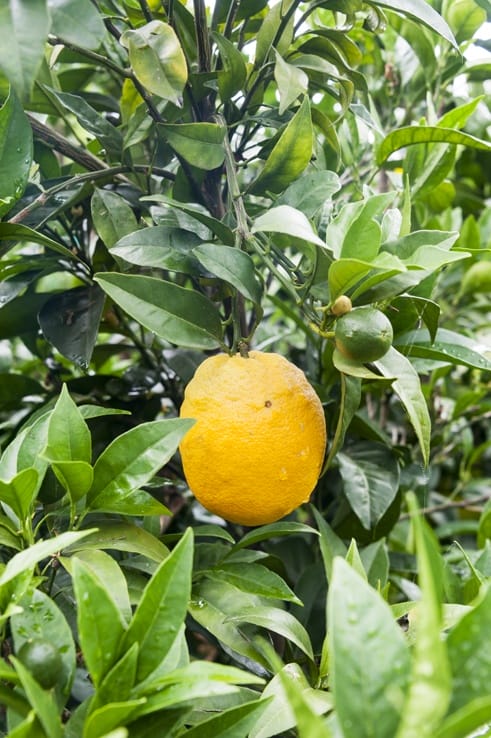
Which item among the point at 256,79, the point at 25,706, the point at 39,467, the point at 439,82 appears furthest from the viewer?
the point at 439,82

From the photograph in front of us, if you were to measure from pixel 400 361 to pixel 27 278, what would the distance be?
50cm

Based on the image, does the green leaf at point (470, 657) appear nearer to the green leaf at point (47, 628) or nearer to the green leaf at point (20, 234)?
the green leaf at point (47, 628)

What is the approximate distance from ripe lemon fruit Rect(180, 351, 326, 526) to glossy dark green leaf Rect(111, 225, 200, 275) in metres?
0.11

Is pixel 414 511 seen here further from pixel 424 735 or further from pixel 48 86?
pixel 48 86

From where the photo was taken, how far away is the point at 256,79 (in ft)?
2.73

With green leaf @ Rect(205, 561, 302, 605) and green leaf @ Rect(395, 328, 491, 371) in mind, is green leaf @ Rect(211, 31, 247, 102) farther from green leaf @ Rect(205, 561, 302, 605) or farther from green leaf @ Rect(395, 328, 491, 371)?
green leaf @ Rect(205, 561, 302, 605)

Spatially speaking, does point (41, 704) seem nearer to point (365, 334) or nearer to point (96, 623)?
point (96, 623)

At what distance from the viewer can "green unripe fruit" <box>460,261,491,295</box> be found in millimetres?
1322

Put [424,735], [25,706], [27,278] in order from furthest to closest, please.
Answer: [27,278], [25,706], [424,735]

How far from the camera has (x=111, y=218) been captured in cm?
84

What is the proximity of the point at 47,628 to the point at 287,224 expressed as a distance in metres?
0.37

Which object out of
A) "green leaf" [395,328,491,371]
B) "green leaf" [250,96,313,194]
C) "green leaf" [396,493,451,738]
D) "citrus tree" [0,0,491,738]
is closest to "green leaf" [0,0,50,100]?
"citrus tree" [0,0,491,738]

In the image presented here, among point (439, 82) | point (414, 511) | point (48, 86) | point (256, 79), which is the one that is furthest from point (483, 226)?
point (414, 511)

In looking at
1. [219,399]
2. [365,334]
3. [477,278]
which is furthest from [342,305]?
[477,278]
